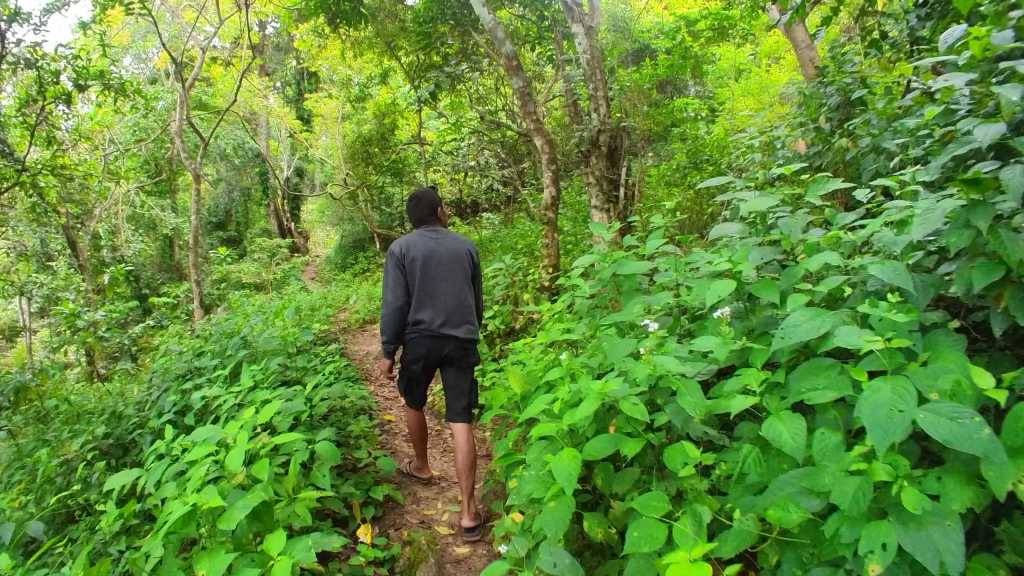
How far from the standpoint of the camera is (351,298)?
32.3 ft

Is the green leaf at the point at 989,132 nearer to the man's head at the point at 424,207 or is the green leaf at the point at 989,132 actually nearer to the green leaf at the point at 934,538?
the green leaf at the point at 934,538

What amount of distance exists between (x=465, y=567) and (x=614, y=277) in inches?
73.9

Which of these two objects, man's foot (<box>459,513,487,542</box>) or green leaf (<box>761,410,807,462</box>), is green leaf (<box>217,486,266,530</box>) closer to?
man's foot (<box>459,513,487,542</box>)

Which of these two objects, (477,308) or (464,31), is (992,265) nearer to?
(477,308)

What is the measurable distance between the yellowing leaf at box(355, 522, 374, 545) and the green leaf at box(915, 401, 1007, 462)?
2.65 m

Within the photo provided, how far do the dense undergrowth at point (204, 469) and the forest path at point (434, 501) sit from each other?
176mm

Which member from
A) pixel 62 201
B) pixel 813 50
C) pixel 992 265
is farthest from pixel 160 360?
pixel 813 50

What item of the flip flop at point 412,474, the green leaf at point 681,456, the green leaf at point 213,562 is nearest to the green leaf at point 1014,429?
the green leaf at point 681,456

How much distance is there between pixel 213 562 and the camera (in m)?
1.93

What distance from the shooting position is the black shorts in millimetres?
3057

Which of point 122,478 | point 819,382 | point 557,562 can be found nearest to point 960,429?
point 819,382

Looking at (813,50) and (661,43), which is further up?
(661,43)

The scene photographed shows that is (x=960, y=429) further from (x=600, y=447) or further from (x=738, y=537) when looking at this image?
(x=600, y=447)

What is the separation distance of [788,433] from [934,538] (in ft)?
1.42
